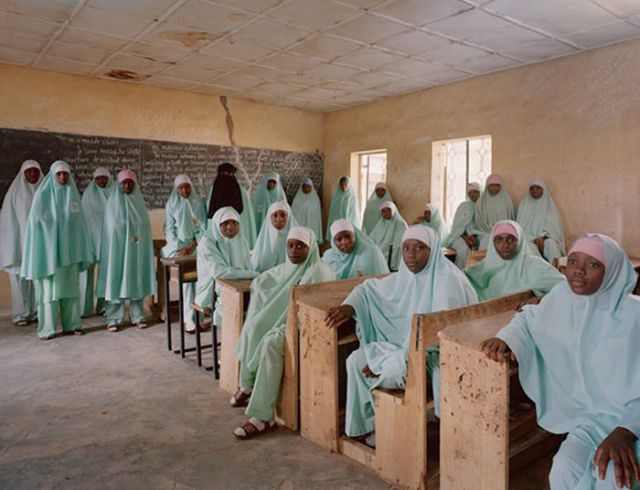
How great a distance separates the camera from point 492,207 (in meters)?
6.30

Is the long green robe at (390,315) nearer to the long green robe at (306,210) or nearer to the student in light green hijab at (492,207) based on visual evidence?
the student in light green hijab at (492,207)

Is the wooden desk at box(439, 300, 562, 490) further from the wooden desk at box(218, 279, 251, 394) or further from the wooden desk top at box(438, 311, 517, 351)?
the wooden desk at box(218, 279, 251, 394)

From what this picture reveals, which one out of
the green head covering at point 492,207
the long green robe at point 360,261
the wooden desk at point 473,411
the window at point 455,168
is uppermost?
the window at point 455,168

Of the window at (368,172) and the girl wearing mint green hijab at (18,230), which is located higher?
the window at (368,172)

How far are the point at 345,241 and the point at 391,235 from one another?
3.00 metres

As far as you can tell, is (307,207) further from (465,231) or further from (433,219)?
(465,231)

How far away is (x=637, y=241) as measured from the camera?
520cm

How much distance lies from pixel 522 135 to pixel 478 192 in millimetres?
906

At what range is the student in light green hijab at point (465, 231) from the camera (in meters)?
6.44

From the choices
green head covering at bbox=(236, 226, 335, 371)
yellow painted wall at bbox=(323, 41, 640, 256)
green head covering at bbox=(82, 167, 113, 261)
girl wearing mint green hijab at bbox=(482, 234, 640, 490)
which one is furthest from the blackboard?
girl wearing mint green hijab at bbox=(482, 234, 640, 490)

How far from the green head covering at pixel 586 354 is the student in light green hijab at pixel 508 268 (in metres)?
1.29

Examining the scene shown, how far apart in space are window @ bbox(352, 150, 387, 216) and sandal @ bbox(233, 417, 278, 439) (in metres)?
6.18

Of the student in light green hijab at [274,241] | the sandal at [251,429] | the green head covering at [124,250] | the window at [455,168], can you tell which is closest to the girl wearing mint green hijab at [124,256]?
the green head covering at [124,250]

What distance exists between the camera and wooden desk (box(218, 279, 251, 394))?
11.4 feet
